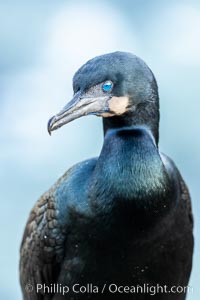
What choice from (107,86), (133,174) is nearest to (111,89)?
(107,86)

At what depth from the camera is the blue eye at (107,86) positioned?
3.18m

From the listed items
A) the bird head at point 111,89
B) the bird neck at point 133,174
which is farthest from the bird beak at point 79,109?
the bird neck at point 133,174

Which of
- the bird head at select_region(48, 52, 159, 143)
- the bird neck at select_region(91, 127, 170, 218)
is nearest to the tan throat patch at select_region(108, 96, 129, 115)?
the bird head at select_region(48, 52, 159, 143)

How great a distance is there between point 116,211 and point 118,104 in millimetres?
455

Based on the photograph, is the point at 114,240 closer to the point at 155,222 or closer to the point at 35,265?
the point at 155,222

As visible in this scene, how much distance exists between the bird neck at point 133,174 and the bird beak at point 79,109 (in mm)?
163

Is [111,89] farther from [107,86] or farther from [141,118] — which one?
[141,118]

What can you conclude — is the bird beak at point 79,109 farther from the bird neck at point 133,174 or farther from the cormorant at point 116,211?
the bird neck at point 133,174

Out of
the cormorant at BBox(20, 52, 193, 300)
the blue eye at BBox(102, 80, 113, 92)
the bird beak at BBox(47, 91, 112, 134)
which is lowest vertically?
the cormorant at BBox(20, 52, 193, 300)

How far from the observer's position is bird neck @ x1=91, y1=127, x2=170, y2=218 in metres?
3.27

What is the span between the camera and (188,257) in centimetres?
373

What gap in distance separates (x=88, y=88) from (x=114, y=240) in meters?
0.67

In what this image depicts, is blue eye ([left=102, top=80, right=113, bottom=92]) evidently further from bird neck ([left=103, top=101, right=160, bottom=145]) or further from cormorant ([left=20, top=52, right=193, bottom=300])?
bird neck ([left=103, top=101, right=160, bottom=145])

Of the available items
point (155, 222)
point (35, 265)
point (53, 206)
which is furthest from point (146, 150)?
point (35, 265)
